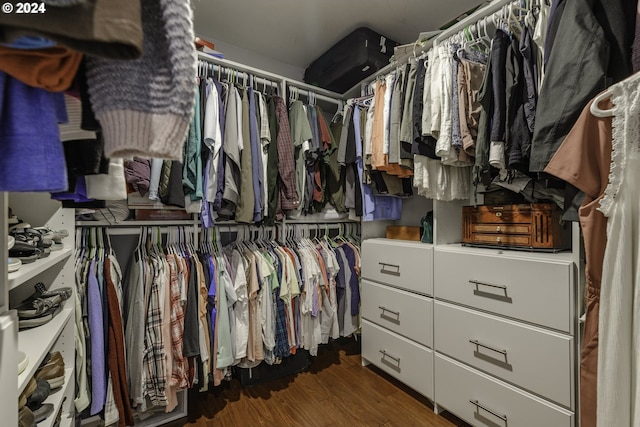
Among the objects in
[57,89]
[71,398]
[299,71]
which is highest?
[299,71]

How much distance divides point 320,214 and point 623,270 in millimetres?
1573

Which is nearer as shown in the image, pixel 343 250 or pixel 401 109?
pixel 401 109

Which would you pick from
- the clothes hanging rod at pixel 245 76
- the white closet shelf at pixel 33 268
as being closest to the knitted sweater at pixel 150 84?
the white closet shelf at pixel 33 268

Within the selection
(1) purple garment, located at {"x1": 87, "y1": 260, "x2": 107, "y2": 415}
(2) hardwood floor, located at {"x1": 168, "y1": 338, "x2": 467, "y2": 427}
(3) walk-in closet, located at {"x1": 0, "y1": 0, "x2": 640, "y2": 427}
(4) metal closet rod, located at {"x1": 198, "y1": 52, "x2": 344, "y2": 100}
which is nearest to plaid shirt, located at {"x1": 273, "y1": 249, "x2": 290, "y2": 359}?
(3) walk-in closet, located at {"x1": 0, "y1": 0, "x2": 640, "y2": 427}

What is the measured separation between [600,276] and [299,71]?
8.42ft

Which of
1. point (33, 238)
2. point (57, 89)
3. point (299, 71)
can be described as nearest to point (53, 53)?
point (57, 89)

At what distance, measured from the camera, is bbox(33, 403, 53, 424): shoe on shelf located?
899mm

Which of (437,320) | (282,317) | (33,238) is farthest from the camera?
(282,317)

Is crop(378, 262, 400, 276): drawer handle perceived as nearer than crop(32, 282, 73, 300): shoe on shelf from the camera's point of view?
No

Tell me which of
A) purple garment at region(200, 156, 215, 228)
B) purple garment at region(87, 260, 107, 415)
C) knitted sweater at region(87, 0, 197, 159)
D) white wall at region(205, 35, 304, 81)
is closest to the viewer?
knitted sweater at region(87, 0, 197, 159)

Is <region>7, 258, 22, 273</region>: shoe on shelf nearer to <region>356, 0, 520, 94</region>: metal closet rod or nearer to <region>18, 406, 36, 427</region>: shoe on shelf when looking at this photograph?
<region>18, 406, 36, 427</region>: shoe on shelf

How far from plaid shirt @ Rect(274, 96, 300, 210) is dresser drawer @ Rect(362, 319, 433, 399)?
3.29ft

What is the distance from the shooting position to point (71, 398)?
1.16m

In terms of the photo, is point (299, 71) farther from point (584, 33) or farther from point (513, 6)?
point (584, 33)
